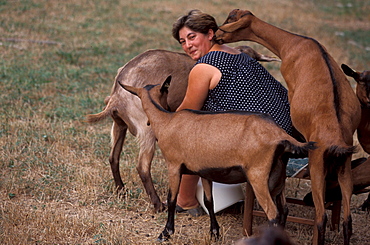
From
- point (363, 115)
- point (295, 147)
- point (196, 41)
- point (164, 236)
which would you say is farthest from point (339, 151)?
point (196, 41)

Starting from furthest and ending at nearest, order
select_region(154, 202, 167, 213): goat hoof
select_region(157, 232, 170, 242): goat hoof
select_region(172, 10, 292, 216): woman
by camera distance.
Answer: select_region(154, 202, 167, 213): goat hoof < select_region(172, 10, 292, 216): woman < select_region(157, 232, 170, 242): goat hoof

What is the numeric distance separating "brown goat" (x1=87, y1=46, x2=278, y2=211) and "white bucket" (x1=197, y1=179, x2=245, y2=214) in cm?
41

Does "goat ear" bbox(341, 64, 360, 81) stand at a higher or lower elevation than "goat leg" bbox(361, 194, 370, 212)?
higher

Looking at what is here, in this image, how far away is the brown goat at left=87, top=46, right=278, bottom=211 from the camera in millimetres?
4691

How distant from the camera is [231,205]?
188 inches

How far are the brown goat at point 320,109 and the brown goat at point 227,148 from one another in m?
0.25

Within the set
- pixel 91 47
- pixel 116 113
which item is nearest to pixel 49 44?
pixel 91 47

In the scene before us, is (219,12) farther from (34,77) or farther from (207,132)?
(207,132)

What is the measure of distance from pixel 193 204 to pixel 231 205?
15.2 inches

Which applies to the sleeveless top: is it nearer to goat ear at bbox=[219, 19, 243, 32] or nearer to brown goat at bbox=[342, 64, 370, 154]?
goat ear at bbox=[219, 19, 243, 32]

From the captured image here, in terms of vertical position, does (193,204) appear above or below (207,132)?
below

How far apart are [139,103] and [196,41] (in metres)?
0.84

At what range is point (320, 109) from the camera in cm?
363

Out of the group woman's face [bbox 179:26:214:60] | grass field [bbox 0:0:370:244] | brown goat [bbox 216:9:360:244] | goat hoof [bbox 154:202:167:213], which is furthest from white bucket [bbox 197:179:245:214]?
woman's face [bbox 179:26:214:60]
